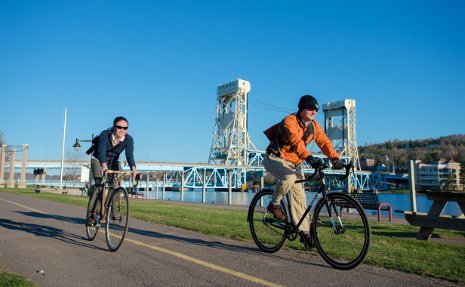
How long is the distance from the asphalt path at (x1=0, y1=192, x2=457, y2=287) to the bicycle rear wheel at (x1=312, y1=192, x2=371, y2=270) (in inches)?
5.0

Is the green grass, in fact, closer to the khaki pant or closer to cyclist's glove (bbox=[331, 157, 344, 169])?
the khaki pant

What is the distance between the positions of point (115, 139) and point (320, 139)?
284cm

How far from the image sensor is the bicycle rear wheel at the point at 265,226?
14.8ft

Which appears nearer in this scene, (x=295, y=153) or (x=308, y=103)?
(x=308, y=103)

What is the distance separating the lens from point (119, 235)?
462 cm

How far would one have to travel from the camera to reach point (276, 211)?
4508 mm

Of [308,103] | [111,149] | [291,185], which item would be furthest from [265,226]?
[111,149]

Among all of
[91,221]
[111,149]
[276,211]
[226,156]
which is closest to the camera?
[276,211]

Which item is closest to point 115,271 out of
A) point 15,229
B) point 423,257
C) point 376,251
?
point 376,251

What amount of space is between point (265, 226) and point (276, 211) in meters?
0.35

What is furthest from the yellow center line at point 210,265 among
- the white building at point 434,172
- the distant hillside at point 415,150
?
the distant hillside at point 415,150

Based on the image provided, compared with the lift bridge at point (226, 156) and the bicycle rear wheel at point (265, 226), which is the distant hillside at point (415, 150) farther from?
the bicycle rear wheel at point (265, 226)

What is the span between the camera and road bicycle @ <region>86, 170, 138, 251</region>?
4.66 m

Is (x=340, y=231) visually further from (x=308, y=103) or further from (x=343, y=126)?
(x=343, y=126)
